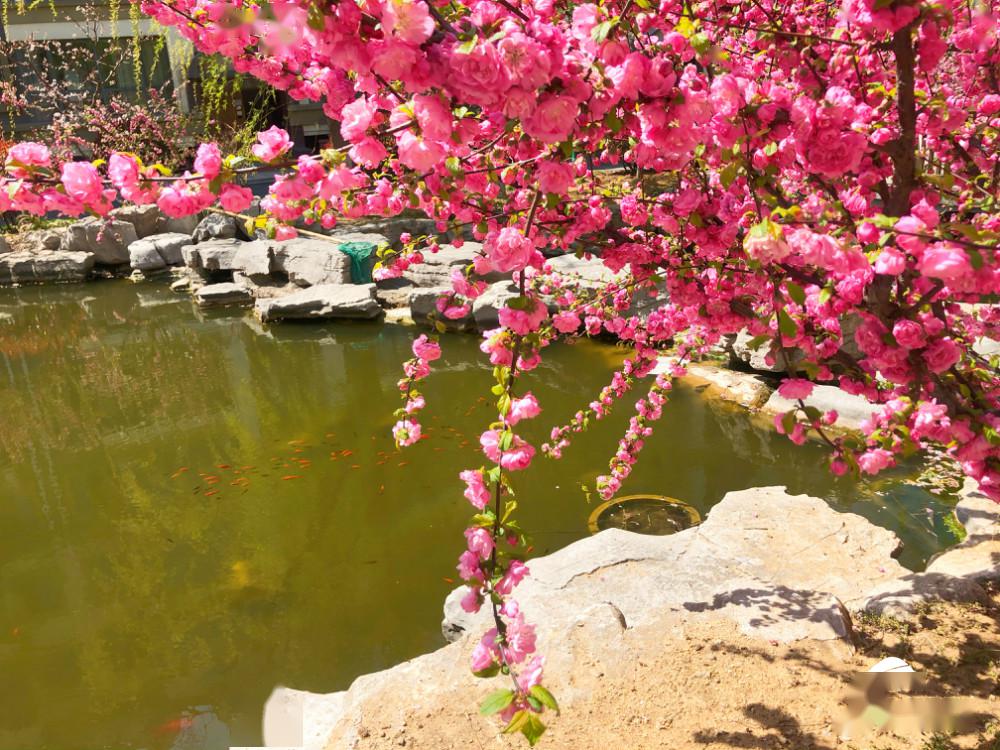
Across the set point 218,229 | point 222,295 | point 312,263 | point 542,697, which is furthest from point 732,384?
point 218,229

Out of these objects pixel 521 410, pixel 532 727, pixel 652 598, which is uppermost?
pixel 521 410

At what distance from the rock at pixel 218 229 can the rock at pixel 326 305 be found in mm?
3336

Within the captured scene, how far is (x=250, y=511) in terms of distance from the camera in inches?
185

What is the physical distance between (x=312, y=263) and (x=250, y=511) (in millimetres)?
5571

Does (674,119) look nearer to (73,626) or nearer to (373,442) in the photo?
(73,626)

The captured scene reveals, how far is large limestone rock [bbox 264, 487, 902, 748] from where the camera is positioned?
2490mm

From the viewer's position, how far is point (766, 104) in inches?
61.6

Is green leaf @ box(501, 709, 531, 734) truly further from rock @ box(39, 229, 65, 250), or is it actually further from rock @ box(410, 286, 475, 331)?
rock @ box(39, 229, 65, 250)

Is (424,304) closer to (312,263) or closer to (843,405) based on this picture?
(312,263)

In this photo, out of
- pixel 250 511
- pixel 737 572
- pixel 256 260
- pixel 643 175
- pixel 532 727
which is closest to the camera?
pixel 532 727

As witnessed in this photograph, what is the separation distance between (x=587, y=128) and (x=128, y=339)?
8423mm

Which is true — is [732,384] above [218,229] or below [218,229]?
below

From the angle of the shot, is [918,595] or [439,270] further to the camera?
[439,270]

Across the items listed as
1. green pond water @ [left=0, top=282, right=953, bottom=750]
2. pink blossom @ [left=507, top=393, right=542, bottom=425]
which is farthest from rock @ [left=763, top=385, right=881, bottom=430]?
pink blossom @ [left=507, top=393, right=542, bottom=425]
